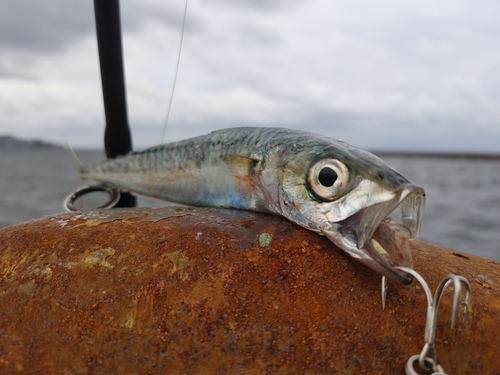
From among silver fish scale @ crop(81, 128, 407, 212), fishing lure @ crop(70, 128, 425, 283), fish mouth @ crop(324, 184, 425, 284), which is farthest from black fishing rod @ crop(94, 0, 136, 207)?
fish mouth @ crop(324, 184, 425, 284)

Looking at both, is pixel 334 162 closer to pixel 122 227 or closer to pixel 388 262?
pixel 388 262

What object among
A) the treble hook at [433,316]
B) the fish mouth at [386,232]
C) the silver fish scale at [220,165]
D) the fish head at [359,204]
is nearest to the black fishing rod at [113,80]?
the silver fish scale at [220,165]

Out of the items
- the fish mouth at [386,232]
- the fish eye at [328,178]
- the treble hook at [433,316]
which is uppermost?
the fish eye at [328,178]

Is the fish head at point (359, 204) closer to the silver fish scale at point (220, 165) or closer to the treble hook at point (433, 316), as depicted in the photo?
the silver fish scale at point (220, 165)

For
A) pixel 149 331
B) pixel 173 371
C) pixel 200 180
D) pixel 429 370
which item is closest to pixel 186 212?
pixel 200 180

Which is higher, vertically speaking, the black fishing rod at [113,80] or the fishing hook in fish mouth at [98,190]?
the black fishing rod at [113,80]

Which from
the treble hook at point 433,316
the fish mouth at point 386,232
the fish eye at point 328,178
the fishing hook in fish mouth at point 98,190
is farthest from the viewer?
the fishing hook in fish mouth at point 98,190
